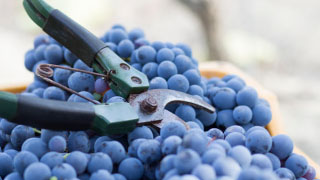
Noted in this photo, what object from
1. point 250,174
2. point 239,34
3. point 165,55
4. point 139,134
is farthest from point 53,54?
point 239,34

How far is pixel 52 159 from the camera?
1.92ft

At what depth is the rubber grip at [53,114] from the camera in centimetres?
57

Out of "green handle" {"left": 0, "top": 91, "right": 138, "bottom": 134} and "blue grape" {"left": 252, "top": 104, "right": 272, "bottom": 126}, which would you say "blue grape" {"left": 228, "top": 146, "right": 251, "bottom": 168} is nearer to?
"green handle" {"left": 0, "top": 91, "right": 138, "bottom": 134}

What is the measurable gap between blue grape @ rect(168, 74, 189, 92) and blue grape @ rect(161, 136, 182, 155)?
0.24 meters

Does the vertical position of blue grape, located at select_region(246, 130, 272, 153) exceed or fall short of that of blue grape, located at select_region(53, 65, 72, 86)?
it falls short

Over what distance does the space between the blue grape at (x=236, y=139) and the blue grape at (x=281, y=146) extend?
5 cm

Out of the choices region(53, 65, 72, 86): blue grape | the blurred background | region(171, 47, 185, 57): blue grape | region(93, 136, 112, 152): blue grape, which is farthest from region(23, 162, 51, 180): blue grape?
the blurred background

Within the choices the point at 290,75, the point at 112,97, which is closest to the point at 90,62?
the point at 112,97

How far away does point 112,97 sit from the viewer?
75 centimetres

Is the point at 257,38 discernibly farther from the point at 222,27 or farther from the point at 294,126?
the point at 294,126

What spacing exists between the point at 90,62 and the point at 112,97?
91 millimetres

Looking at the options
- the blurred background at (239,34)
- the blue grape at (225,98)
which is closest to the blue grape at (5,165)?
the blue grape at (225,98)

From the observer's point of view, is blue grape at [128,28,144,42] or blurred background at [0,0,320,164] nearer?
blue grape at [128,28,144,42]

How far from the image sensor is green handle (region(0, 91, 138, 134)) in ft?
1.86
